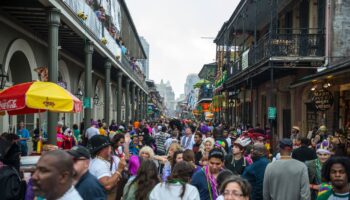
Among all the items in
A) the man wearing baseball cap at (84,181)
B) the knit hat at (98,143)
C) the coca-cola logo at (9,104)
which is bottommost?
the man wearing baseball cap at (84,181)

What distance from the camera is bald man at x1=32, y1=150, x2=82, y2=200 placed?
2.98 meters

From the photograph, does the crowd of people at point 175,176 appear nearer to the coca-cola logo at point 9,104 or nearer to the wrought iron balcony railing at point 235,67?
the coca-cola logo at point 9,104

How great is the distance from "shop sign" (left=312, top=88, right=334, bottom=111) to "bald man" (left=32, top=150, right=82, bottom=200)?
14111mm

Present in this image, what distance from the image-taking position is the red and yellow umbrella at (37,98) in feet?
27.1

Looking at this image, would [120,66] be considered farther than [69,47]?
Yes

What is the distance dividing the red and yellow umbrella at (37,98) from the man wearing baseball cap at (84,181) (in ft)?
11.0

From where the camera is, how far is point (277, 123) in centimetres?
2675

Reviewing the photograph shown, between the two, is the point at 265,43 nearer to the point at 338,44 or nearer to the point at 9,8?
the point at 338,44

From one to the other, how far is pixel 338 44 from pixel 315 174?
11.3 metres

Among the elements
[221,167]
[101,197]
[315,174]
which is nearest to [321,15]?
[315,174]

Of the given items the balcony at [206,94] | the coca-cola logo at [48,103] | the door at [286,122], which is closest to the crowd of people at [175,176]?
the coca-cola logo at [48,103]

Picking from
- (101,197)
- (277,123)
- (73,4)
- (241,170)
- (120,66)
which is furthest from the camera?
(120,66)

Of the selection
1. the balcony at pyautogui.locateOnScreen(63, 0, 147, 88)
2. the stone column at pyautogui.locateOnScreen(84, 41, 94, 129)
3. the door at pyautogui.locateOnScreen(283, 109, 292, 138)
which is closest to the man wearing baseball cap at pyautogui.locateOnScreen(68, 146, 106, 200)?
the balcony at pyautogui.locateOnScreen(63, 0, 147, 88)

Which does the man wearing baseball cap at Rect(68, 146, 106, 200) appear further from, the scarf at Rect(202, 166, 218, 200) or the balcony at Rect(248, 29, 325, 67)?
the balcony at Rect(248, 29, 325, 67)
